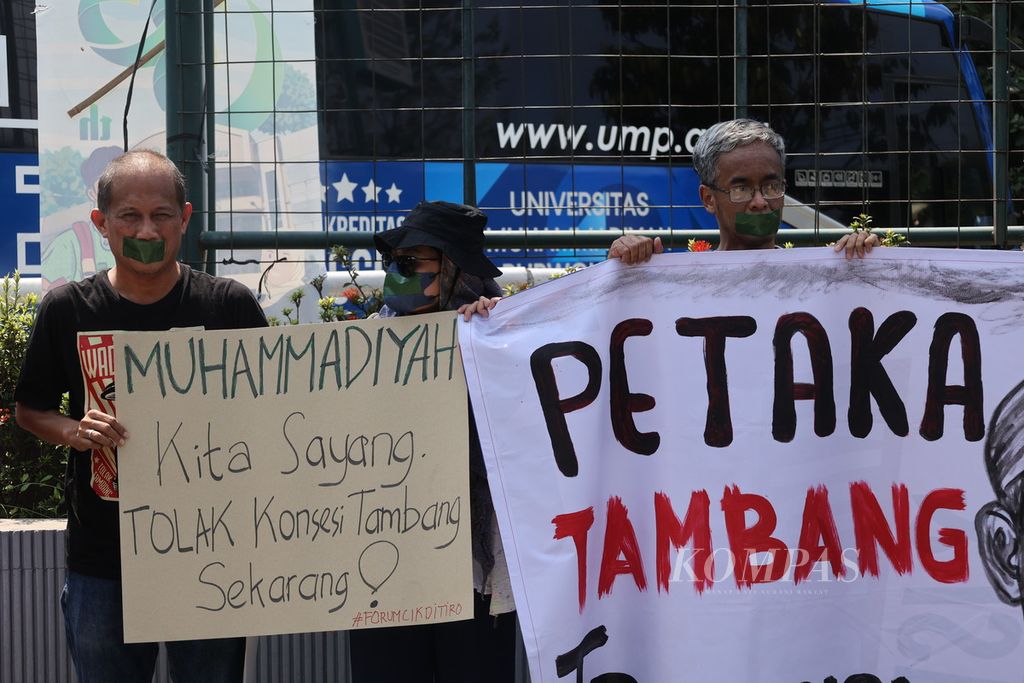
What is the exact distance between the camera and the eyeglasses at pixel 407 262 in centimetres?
287

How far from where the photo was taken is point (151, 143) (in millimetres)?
6457

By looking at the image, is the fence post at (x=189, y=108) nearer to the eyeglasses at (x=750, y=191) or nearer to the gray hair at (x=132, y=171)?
the gray hair at (x=132, y=171)

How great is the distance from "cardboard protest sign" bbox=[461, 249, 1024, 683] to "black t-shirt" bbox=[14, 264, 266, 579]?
659 mm

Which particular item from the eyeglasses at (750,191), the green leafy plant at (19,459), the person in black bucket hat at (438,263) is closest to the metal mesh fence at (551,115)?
the green leafy plant at (19,459)

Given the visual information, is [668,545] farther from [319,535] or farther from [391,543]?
[319,535]

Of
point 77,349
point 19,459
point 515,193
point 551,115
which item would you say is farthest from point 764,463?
point 551,115

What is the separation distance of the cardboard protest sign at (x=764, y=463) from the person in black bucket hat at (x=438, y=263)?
99 mm

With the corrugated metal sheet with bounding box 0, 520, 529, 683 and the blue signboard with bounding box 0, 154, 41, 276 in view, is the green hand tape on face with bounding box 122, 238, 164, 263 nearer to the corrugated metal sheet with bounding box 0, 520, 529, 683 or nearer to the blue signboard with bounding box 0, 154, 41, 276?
the corrugated metal sheet with bounding box 0, 520, 529, 683

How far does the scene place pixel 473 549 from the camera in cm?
295

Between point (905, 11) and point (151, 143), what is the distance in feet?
14.3

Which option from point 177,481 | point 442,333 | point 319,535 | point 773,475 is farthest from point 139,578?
point 773,475

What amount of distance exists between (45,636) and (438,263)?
6.91ft

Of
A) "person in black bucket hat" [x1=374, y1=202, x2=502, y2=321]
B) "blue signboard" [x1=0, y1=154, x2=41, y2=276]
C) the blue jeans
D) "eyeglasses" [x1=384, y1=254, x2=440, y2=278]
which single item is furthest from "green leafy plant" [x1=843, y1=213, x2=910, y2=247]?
"blue signboard" [x1=0, y1=154, x2=41, y2=276]

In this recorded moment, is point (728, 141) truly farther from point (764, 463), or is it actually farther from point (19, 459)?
point (19, 459)
